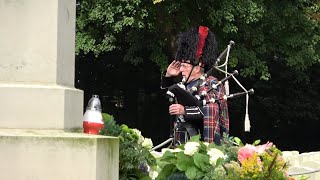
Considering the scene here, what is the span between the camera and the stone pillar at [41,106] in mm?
4031

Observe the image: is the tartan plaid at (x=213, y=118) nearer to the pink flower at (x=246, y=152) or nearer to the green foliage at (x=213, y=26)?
the pink flower at (x=246, y=152)

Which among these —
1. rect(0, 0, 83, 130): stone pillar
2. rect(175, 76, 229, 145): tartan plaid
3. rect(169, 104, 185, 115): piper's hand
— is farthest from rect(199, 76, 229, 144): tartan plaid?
rect(0, 0, 83, 130): stone pillar

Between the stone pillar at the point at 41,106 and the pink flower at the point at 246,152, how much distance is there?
1191 mm

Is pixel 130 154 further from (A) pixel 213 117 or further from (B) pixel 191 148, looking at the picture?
(A) pixel 213 117

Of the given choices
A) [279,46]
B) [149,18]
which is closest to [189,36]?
[149,18]

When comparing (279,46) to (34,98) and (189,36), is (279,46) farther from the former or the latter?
(34,98)

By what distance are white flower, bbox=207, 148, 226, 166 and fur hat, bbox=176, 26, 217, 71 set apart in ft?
9.72

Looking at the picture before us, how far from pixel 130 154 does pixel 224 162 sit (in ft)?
2.22

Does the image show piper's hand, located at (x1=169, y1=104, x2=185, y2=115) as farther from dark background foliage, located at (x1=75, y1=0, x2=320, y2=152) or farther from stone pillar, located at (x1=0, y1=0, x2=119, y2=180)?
dark background foliage, located at (x1=75, y1=0, x2=320, y2=152)

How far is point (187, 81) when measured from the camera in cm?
836

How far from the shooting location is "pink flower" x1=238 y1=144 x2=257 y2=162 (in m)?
5.20

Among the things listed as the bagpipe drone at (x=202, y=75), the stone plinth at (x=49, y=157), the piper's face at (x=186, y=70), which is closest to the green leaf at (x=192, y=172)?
the stone plinth at (x=49, y=157)

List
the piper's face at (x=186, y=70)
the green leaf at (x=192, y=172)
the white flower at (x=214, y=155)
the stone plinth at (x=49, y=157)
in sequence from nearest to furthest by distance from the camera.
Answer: the stone plinth at (x=49, y=157)
the green leaf at (x=192, y=172)
the white flower at (x=214, y=155)
the piper's face at (x=186, y=70)

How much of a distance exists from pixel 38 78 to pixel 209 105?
3.77 meters
